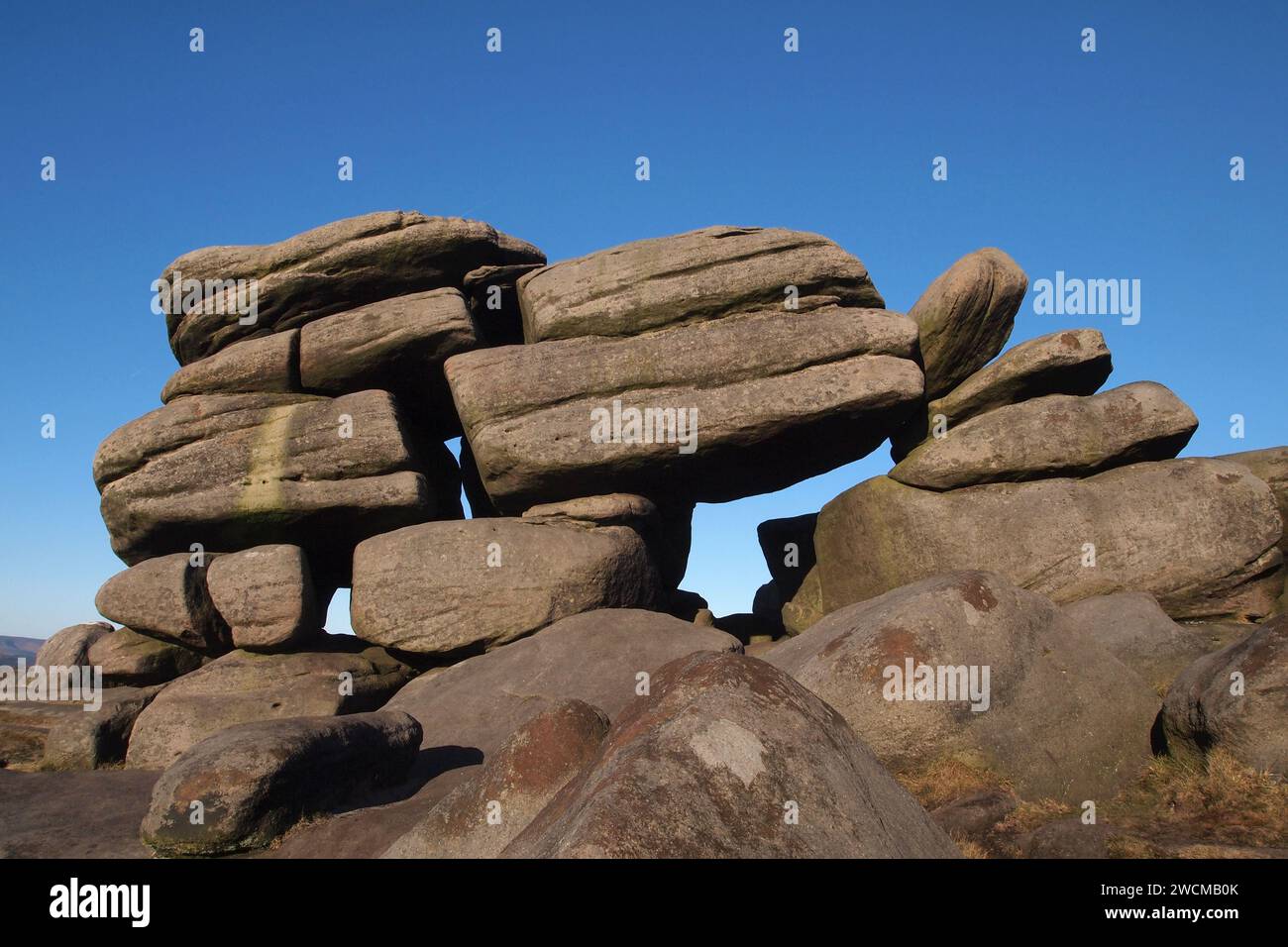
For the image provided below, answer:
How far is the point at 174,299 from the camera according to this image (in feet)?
65.5

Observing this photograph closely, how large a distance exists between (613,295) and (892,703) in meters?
10.9

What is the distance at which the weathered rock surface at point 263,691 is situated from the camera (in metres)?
15.0

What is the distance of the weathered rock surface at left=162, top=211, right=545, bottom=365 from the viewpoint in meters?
19.1

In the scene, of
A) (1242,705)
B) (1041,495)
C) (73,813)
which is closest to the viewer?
(1242,705)

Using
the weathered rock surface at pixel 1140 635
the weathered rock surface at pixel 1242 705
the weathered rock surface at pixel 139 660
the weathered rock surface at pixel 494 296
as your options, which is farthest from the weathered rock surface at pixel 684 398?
the weathered rock surface at pixel 1242 705

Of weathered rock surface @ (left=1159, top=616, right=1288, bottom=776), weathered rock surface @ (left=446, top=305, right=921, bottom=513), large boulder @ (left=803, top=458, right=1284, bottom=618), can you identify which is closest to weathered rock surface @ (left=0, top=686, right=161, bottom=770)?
weathered rock surface @ (left=446, top=305, right=921, bottom=513)

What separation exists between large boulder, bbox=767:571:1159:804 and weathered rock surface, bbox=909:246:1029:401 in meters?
8.76

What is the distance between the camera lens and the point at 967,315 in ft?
59.3

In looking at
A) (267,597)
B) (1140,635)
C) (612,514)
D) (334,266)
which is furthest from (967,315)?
(267,597)

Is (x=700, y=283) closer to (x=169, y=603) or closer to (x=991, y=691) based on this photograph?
(x=991, y=691)

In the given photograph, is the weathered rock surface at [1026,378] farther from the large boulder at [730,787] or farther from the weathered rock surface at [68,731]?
the weathered rock surface at [68,731]

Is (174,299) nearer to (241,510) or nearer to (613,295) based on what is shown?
(241,510)

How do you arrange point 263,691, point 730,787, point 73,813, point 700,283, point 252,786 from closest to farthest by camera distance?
point 730,787
point 252,786
point 73,813
point 263,691
point 700,283

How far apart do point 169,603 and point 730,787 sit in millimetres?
15783
